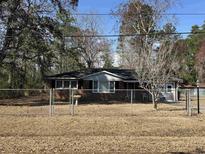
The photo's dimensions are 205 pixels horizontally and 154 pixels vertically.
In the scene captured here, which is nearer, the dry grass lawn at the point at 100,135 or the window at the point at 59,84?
the dry grass lawn at the point at 100,135

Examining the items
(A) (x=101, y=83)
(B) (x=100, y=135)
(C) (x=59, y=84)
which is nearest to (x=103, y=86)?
(A) (x=101, y=83)

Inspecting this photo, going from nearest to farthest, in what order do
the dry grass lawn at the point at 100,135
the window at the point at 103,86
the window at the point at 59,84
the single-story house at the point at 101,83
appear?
1. the dry grass lawn at the point at 100,135
2. the single-story house at the point at 101,83
3. the window at the point at 103,86
4. the window at the point at 59,84

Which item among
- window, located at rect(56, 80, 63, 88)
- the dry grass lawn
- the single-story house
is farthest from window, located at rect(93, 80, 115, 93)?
the dry grass lawn

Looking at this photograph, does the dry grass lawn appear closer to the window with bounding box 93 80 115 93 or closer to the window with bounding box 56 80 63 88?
the window with bounding box 93 80 115 93

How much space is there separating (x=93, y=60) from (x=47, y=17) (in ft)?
120

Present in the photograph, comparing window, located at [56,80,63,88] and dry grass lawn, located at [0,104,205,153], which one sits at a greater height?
window, located at [56,80,63,88]

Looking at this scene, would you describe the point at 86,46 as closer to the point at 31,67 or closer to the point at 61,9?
the point at 31,67

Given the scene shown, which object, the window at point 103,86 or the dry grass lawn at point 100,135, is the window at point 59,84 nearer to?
the window at point 103,86

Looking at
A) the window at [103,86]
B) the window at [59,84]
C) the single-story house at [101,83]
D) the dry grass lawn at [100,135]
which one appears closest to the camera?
the dry grass lawn at [100,135]

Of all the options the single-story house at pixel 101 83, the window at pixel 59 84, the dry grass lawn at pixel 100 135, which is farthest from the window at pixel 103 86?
the dry grass lawn at pixel 100 135

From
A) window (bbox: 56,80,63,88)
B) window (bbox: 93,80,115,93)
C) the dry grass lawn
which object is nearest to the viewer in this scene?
the dry grass lawn

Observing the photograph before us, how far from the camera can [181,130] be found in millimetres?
19359

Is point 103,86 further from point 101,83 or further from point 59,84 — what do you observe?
point 59,84

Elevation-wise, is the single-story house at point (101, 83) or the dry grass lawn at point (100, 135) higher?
the single-story house at point (101, 83)
